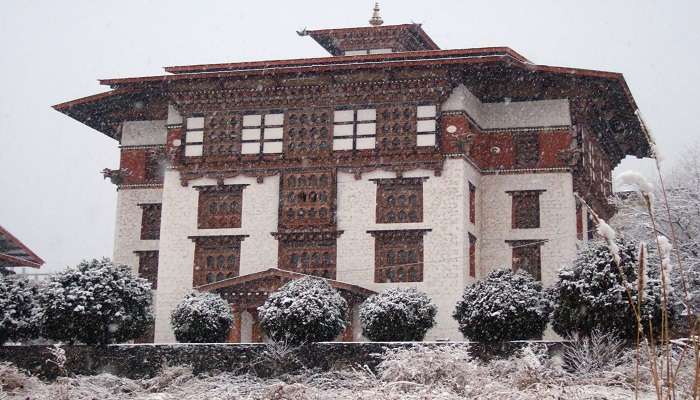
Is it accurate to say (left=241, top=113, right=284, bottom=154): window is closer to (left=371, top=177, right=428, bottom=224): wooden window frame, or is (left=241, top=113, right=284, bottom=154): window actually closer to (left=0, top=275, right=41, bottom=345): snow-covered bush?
(left=371, top=177, right=428, bottom=224): wooden window frame

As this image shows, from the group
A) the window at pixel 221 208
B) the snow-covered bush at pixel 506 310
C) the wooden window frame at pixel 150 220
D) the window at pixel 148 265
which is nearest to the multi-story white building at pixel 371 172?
the window at pixel 221 208

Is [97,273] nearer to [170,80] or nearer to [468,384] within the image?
[170,80]

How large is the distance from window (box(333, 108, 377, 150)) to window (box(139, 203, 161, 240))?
8260mm

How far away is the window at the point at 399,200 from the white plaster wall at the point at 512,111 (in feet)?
9.64

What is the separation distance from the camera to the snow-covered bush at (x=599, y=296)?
21.3 metres

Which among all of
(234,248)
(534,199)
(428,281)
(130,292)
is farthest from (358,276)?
(130,292)

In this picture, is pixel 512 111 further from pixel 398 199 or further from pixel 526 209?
pixel 398 199

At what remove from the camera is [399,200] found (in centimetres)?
3416

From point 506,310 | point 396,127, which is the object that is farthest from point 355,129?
point 506,310

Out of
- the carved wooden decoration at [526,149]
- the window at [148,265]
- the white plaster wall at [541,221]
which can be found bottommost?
the window at [148,265]

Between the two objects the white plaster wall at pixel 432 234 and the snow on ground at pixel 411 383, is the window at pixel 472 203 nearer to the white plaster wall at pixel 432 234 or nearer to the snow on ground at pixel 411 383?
the white plaster wall at pixel 432 234

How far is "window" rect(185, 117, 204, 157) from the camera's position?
118 ft

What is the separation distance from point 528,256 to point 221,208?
1118cm

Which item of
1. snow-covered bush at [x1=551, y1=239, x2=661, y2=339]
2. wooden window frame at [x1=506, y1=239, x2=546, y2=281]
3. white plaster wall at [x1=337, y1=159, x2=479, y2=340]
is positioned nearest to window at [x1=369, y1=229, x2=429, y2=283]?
white plaster wall at [x1=337, y1=159, x2=479, y2=340]
